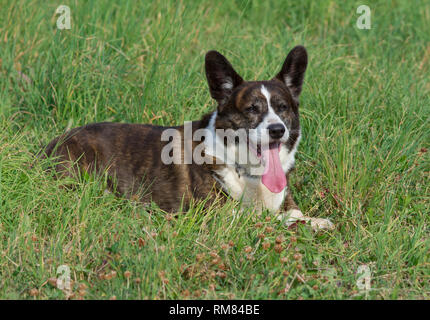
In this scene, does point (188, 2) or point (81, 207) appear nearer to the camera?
point (81, 207)

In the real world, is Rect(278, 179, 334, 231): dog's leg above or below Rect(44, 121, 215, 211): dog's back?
below

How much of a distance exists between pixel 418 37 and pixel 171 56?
3.01m

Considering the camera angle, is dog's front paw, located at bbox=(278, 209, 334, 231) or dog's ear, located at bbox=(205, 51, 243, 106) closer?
dog's front paw, located at bbox=(278, 209, 334, 231)

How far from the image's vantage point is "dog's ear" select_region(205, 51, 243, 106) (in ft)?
14.5

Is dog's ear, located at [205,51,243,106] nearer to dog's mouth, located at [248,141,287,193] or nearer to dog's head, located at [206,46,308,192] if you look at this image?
dog's head, located at [206,46,308,192]


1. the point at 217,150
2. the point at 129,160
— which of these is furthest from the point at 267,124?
the point at 129,160

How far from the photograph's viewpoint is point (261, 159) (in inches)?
171

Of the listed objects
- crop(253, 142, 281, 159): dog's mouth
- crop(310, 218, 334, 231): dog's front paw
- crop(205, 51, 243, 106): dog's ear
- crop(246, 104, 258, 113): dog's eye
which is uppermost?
crop(205, 51, 243, 106): dog's ear

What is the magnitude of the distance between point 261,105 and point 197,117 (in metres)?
1.11

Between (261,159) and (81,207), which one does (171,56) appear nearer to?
(261,159)

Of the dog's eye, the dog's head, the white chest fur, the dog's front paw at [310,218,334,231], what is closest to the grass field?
→ the dog's front paw at [310,218,334,231]

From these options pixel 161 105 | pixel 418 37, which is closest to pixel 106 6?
pixel 161 105

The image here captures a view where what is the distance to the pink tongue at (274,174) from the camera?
433cm

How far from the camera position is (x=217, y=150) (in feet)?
14.5
